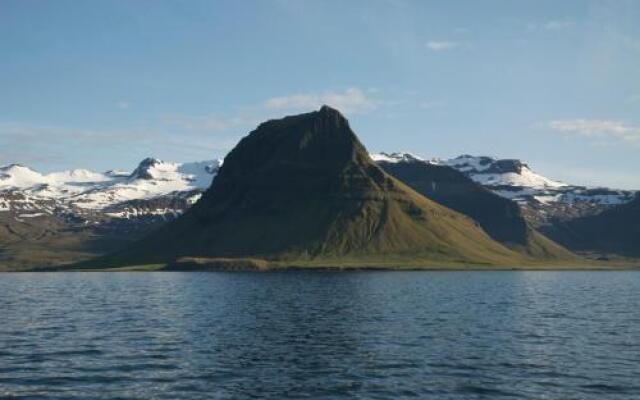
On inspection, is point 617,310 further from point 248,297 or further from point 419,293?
point 248,297

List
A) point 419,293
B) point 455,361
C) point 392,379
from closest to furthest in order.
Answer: point 392,379 → point 455,361 → point 419,293

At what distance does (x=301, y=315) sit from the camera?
11638cm

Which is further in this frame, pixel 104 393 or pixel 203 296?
pixel 203 296

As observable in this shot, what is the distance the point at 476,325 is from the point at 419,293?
226 feet

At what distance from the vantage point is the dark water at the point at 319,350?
5947cm

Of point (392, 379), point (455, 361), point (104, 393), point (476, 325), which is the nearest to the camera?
point (104, 393)

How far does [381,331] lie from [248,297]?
66.0m

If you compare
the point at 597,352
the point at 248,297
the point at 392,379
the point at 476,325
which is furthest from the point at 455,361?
the point at 248,297

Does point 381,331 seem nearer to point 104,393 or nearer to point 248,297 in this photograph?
point 104,393

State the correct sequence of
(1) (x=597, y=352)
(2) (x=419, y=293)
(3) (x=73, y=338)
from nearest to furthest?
(1) (x=597, y=352) < (3) (x=73, y=338) < (2) (x=419, y=293)

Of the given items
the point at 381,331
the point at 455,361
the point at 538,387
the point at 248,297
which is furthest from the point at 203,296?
the point at 538,387

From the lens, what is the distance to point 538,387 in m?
60.4

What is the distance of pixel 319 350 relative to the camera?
79.1 m

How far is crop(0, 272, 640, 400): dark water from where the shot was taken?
5947cm
